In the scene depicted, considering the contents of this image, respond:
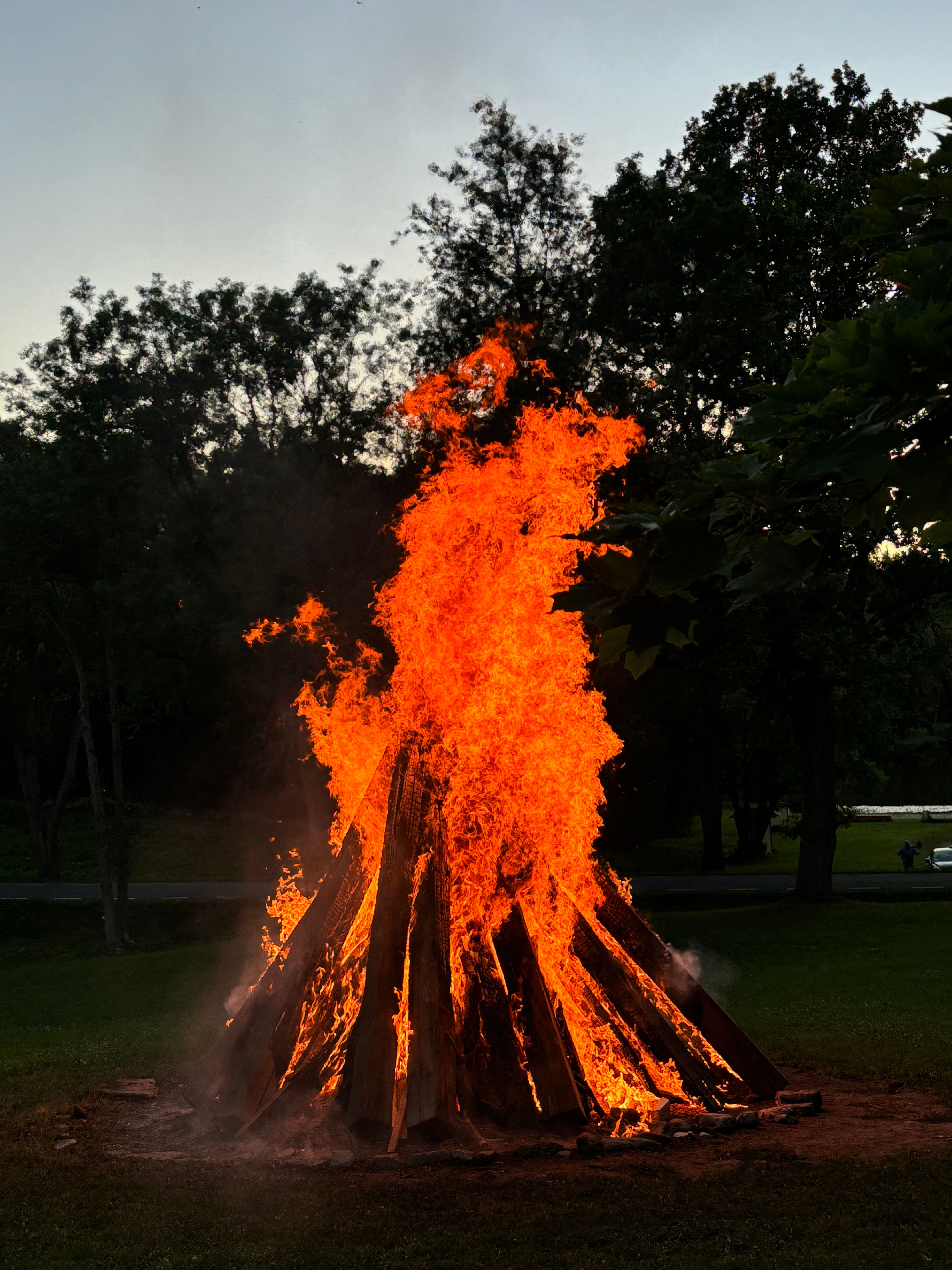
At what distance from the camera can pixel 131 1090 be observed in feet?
37.8

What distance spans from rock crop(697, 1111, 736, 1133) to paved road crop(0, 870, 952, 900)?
795 inches

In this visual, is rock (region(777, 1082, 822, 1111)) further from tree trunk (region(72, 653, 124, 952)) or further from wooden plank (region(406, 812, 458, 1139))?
tree trunk (region(72, 653, 124, 952))

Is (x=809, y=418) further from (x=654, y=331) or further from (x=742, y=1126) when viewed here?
(x=654, y=331)

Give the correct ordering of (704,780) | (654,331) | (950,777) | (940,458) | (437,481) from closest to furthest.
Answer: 1. (940,458)
2. (437,481)
3. (654,331)
4. (704,780)
5. (950,777)

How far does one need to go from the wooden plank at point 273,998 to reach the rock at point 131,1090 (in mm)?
556

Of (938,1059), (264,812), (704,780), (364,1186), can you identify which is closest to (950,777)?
(704,780)

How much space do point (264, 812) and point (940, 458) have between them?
38.5 metres

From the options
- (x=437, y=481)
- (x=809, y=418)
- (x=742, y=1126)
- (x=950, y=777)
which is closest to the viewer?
(x=809, y=418)

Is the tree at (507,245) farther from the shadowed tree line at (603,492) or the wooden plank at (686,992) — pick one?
the wooden plank at (686,992)

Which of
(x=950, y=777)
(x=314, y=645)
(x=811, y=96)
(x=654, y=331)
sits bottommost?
(x=950, y=777)

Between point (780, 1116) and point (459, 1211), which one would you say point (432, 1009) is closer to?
point (459, 1211)

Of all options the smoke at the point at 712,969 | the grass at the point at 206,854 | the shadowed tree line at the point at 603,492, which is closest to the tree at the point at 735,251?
the shadowed tree line at the point at 603,492

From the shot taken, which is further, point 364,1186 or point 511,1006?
point 511,1006

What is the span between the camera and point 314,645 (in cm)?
2555
